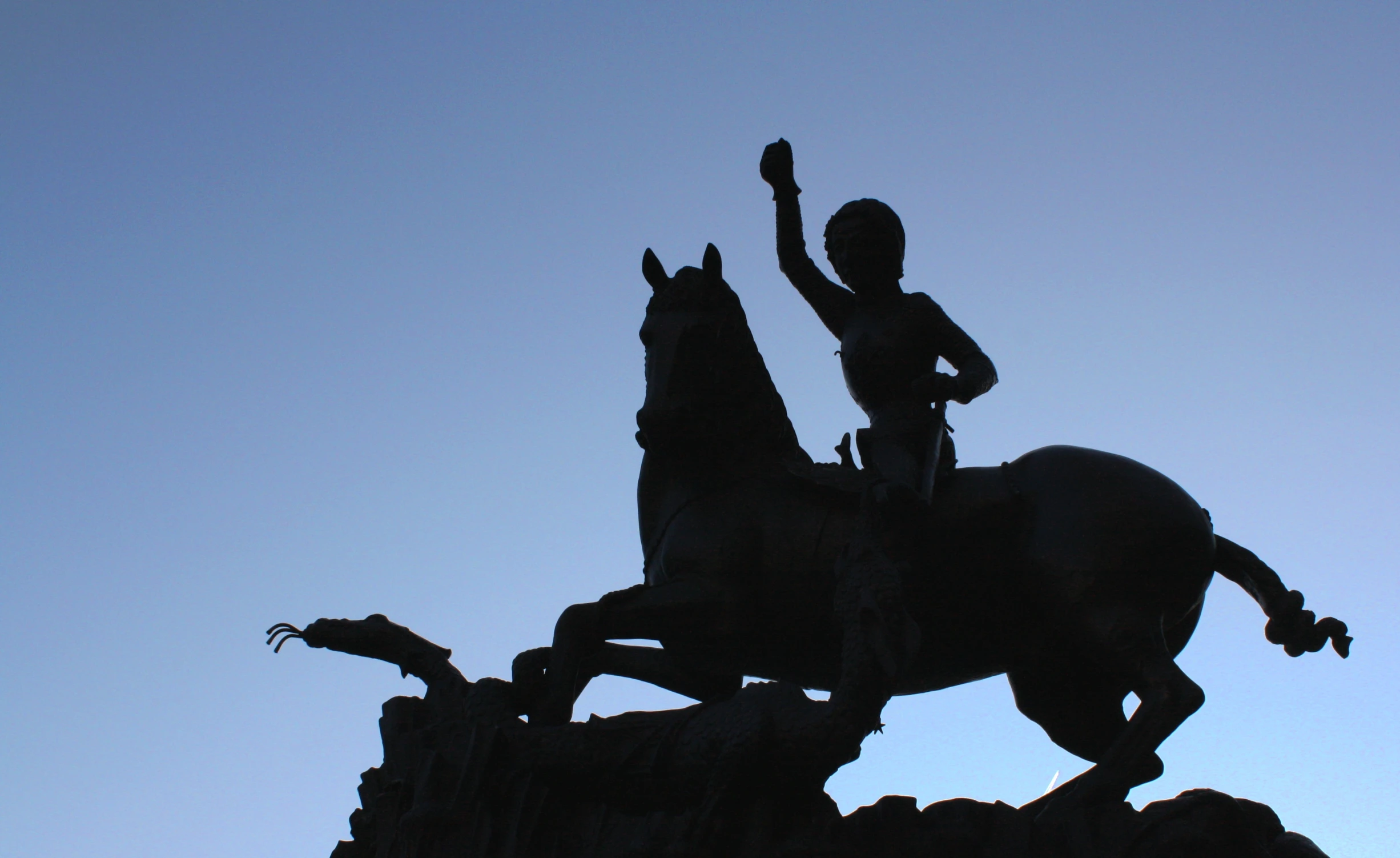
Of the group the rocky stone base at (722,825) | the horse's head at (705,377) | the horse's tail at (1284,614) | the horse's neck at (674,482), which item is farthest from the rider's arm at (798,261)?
the rocky stone base at (722,825)

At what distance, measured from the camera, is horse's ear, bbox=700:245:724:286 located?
5.67 m

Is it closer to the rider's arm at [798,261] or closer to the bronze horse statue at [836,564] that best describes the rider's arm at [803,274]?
the rider's arm at [798,261]

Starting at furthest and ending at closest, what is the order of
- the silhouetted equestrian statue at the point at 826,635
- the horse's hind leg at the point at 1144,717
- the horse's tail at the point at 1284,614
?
the horse's tail at the point at 1284,614, the horse's hind leg at the point at 1144,717, the silhouetted equestrian statue at the point at 826,635

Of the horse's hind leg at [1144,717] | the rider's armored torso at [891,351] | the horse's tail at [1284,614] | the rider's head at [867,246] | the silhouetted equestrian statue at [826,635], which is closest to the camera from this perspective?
the silhouetted equestrian statue at [826,635]

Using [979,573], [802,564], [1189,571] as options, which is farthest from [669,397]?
[1189,571]

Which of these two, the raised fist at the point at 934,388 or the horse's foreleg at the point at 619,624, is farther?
the raised fist at the point at 934,388

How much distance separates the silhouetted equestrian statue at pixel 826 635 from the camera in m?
4.50

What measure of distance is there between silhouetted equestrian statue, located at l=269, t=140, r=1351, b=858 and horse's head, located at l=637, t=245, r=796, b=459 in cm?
1

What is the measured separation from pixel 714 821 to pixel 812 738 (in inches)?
A: 16.4

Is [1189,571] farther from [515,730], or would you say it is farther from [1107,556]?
[515,730]

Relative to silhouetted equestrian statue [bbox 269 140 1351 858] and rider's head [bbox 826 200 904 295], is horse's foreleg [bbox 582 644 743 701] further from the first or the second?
rider's head [bbox 826 200 904 295]

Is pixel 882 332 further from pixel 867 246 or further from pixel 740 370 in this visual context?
pixel 740 370

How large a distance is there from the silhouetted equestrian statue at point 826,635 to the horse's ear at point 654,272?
11 millimetres

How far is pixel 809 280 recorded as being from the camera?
6.23 m
